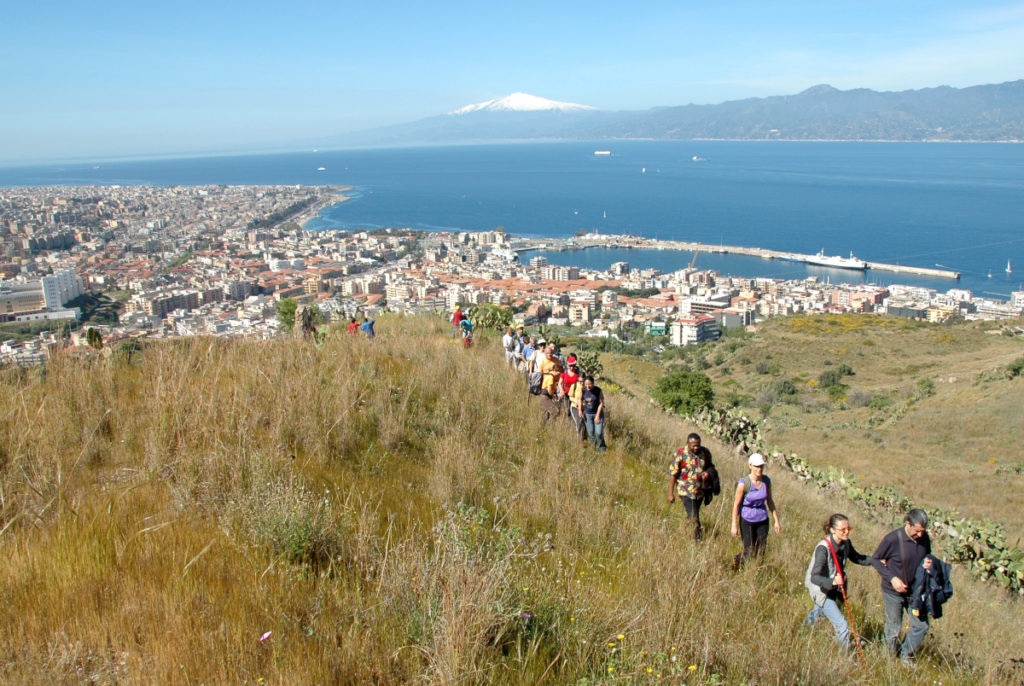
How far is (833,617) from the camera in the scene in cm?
410

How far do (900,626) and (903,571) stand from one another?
0.39 meters

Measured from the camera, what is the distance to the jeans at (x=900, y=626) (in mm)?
4129

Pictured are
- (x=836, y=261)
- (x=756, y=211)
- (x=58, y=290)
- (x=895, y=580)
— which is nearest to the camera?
(x=895, y=580)

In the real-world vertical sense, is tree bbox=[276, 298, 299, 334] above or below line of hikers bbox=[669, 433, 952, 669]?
above

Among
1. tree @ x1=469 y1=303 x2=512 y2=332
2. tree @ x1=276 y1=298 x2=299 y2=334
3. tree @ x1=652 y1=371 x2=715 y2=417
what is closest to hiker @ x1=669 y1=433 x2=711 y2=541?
tree @ x1=469 y1=303 x2=512 y2=332

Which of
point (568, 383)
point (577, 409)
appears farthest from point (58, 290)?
point (577, 409)

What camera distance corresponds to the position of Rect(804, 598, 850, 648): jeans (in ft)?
13.1

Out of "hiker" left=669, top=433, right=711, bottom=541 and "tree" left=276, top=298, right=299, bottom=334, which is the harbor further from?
"hiker" left=669, top=433, right=711, bottom=541

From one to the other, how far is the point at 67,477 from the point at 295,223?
93475mm

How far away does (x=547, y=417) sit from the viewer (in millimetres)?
7379

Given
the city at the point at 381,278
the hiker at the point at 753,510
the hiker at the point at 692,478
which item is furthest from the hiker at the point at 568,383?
the city at the point at 381,278

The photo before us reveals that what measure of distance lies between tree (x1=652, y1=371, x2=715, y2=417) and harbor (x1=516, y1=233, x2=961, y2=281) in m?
49.4

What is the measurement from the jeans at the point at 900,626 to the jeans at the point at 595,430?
3319 millimetres

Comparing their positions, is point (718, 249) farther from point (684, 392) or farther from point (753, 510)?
point (753, 510)
